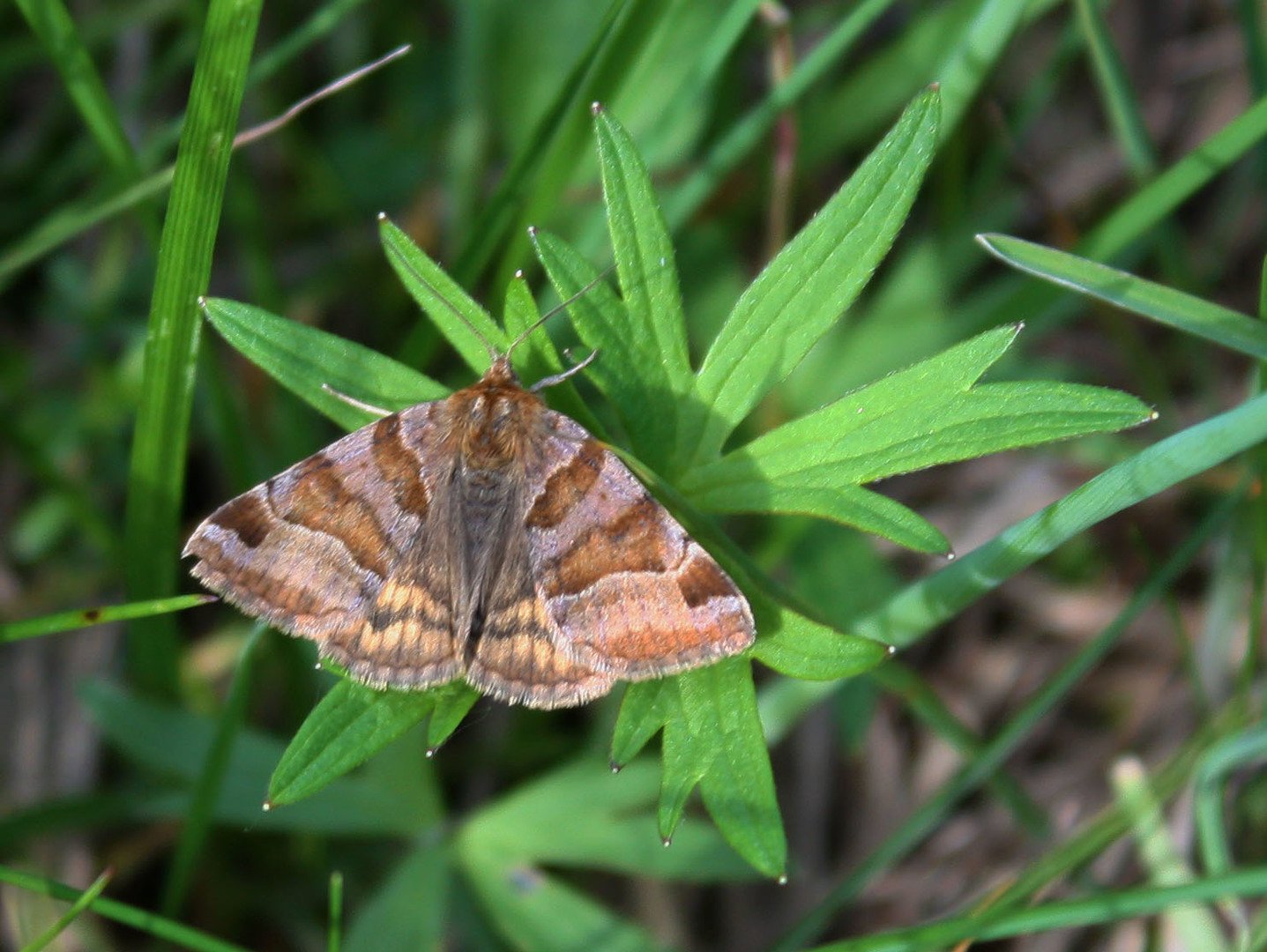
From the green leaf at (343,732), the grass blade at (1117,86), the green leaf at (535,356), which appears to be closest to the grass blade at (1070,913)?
the green leaf at (343,732)

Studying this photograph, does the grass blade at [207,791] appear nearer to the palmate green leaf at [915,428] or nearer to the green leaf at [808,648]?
the green leaf at [808,648]

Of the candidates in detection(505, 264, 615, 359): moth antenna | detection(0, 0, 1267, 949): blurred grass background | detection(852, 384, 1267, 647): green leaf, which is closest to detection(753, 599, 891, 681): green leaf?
detection(852, 384, 1267, 647): green leaf

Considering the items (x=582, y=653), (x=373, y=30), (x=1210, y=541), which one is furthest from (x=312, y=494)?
(x=1210, y=541)

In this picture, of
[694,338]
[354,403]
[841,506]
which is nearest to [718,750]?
[841,506]

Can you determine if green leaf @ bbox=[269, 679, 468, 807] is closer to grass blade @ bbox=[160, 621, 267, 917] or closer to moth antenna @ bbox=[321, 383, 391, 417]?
moth antenna @ bbox=[321, 383, 391, 417]

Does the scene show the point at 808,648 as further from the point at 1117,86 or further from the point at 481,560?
the point at 1117,86
